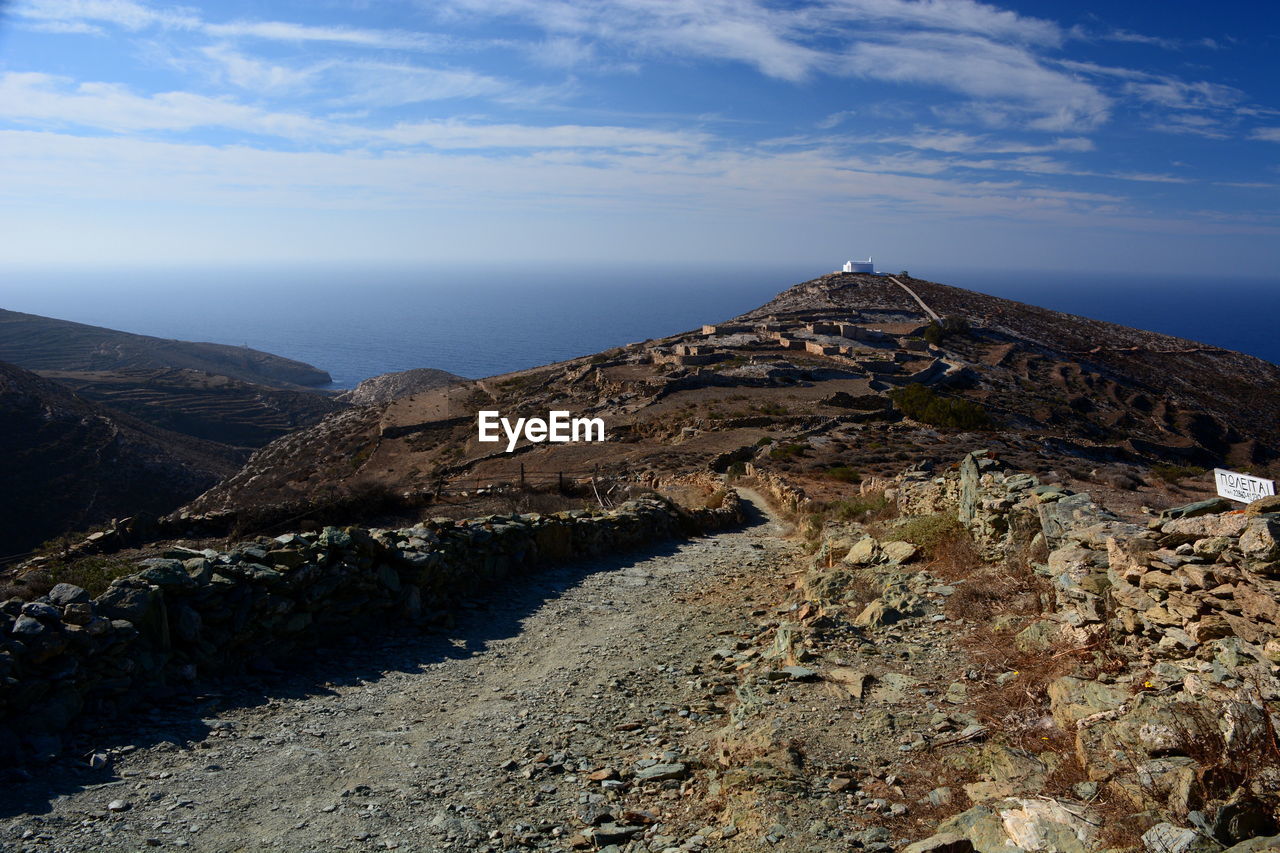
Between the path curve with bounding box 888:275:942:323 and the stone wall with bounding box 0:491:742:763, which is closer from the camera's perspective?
the stone wall with bounding box 0:491:742:763

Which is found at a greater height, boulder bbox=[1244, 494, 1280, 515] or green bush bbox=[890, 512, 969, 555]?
boulder bbox=[1244, 494, 1280, 515]


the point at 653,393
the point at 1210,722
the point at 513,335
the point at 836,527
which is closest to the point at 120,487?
the point at 653,393

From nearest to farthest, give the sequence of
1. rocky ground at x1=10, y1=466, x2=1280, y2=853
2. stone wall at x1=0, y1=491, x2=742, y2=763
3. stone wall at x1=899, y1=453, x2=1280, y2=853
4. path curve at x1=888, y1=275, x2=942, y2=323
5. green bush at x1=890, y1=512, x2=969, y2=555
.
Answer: stone wall at x1=899, y1=453, x2=1280, y2=853
rocky ground at x1=10, y1=466, x2=1280, y2=853
stone wall at x1=0, y1=491, x2=742, y2=763
green bush at x1=890, y1=512, x2=969, y2=555
path curve at x1=888, y1=275, x2=942, y2=323

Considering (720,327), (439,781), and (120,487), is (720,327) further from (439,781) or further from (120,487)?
(439,781)

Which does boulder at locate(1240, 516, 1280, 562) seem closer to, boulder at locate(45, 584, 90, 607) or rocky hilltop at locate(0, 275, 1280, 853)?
rocky hilltop at locate(0, 275, 1280, 853)

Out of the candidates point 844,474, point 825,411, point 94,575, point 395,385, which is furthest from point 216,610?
point 395,385

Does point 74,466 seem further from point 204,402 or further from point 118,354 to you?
point 118,354

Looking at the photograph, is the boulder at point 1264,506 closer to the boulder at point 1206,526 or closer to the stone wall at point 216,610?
the boulder at point 1206,526

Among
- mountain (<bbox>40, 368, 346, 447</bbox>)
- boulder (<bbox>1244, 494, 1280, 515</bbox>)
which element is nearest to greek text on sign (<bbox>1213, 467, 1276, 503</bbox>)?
boulder (<bbox>1244, 494, 1280, 515</bbox>)
